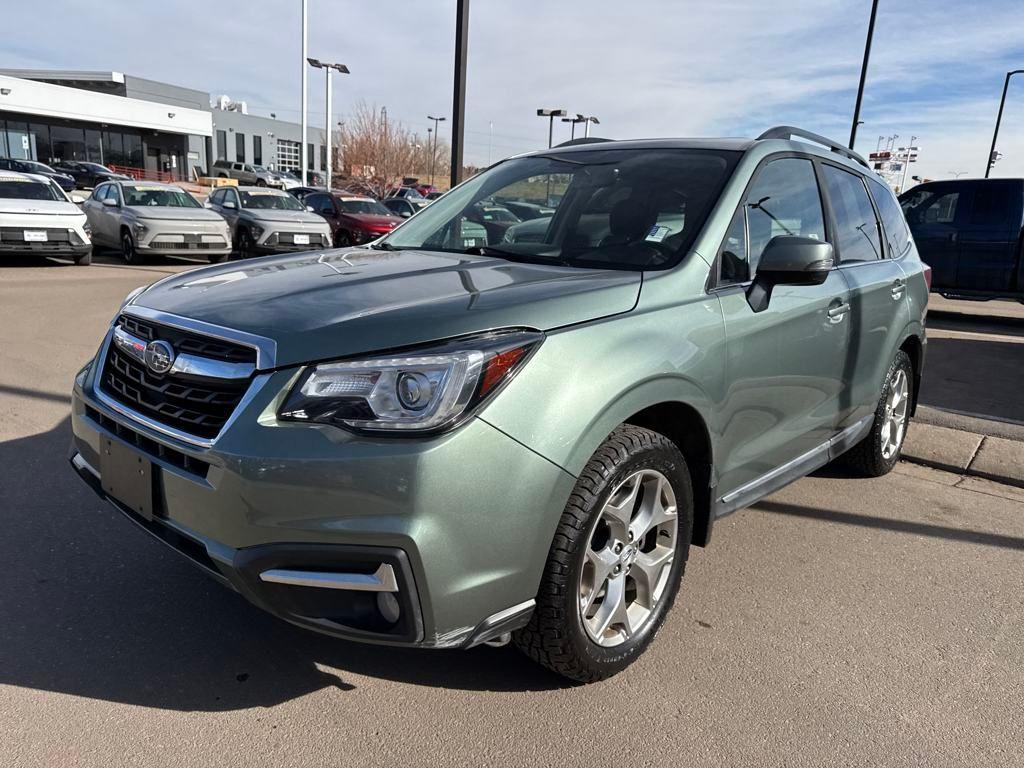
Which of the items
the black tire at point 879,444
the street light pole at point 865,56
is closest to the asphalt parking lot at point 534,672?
the black tire at point 879,444

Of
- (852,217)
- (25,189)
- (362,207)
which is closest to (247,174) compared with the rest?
(362,207)

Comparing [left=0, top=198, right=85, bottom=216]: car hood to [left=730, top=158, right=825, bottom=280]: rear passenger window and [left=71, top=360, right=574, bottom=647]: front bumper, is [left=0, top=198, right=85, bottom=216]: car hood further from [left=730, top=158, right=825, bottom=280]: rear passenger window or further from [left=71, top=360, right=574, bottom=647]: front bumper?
[left=730, top=158, right=825, bottom=280]: rear passenger window

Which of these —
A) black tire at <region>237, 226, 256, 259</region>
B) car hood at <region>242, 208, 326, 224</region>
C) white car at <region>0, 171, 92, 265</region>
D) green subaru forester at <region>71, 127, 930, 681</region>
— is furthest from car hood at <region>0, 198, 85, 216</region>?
green subaru forester at <region>71, 127, 930, 681</region>

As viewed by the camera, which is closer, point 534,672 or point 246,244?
point 534,672

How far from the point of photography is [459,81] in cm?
1000

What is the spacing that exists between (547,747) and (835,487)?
2916mm

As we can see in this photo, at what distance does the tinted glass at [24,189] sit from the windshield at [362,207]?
21.4ft

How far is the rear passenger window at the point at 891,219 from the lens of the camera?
14.6 ft

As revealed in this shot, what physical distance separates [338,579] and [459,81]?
913cm

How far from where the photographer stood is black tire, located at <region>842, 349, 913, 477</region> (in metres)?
4.37

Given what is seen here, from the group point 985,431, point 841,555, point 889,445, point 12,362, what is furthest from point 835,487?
point 12,362

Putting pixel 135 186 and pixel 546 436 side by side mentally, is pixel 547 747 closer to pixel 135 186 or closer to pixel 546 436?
pixel 546 436

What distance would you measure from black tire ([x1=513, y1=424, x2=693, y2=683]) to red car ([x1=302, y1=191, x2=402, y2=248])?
15.4 metres

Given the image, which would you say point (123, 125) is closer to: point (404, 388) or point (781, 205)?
point (781, 205)
